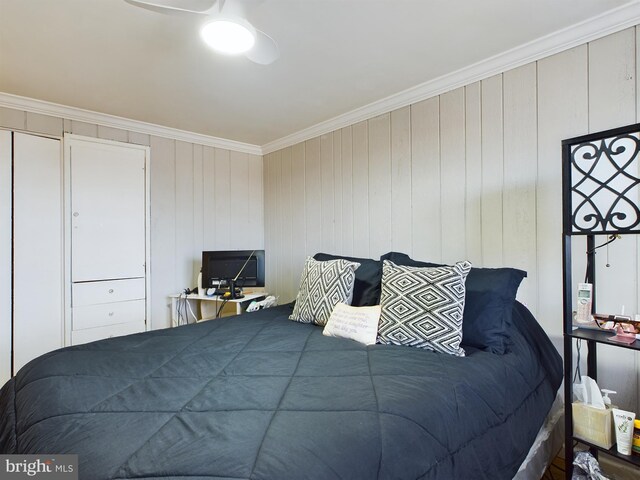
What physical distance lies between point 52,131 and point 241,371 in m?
2.67

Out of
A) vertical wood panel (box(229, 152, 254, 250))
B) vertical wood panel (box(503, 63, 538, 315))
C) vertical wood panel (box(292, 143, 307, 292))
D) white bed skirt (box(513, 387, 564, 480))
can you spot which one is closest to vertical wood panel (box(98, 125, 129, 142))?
vertical wood panel (box(229, 152, 254, 250))

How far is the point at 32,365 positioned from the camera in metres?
1.39

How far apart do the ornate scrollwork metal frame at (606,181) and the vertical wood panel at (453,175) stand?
62 centimetres

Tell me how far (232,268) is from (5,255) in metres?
1.65

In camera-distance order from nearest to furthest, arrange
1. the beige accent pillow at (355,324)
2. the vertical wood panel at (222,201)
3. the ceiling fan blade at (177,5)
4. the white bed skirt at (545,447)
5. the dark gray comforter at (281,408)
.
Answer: the dark gray comforter at (281,408) → the ceiling fan blade at (177,5) → the white bed skirt at (545,447) → the beige accent pillow at (355,324) → the vertical wood panel at (222,201)

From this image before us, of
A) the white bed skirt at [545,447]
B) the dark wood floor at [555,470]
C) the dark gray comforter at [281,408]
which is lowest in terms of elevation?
the dark wood floor at [555,470]

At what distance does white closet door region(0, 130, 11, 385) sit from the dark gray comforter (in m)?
1.48

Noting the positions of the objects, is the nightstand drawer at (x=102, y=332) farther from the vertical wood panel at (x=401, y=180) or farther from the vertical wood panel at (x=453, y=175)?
the vertical wood panel at (x=453, y=175)

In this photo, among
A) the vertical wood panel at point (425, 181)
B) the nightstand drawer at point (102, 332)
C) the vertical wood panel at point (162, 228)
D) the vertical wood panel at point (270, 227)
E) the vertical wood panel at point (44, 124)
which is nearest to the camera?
the vertical wood panel at point (425, 181)

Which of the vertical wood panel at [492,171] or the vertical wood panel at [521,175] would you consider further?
the vertical wood panel at [492,171]

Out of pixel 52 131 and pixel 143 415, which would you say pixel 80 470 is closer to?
pixel 143 415

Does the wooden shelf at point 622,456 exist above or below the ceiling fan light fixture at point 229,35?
below

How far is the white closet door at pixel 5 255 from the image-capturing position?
2449 mm

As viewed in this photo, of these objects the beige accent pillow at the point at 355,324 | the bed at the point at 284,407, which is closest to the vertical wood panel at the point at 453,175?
the bed at the point at 284,407
